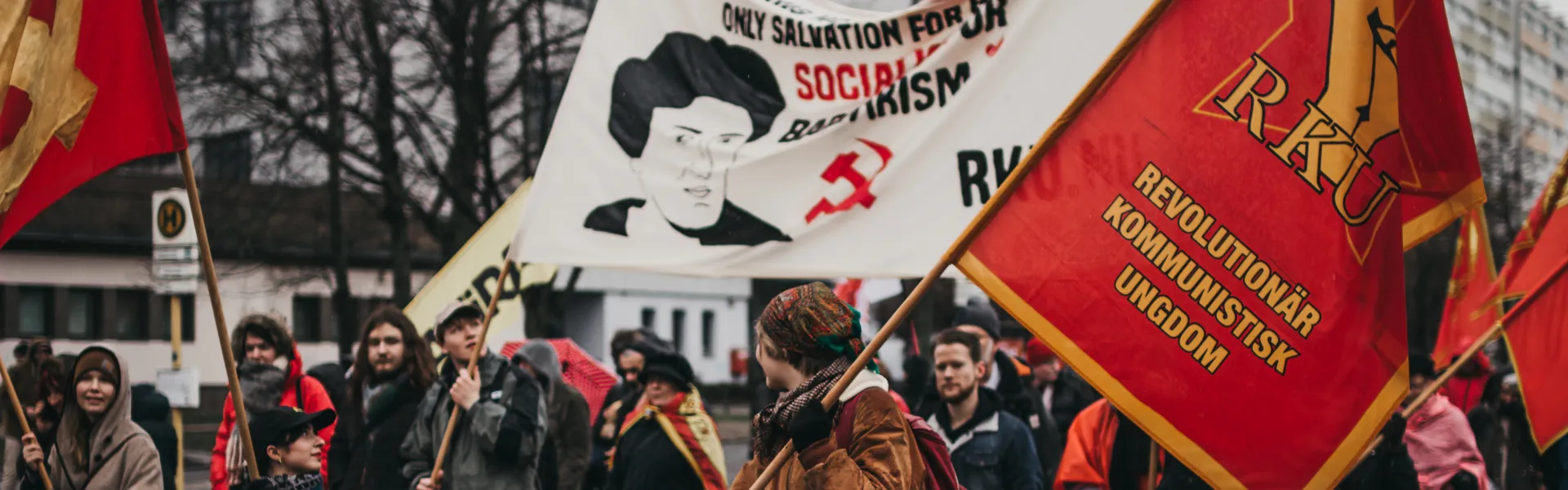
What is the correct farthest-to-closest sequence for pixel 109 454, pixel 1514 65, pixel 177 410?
pixel 1514 65, pixel 177 410, pixel 109 454

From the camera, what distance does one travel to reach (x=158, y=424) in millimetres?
8734

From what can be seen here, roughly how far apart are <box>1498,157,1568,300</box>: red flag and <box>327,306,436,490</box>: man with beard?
14.7ft

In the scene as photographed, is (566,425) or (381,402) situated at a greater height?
(381,402)

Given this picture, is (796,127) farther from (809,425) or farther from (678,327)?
(678,327)

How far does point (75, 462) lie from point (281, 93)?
51.1ft

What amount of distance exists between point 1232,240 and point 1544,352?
2738 mm

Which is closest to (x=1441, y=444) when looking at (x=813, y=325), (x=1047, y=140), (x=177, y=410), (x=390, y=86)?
(x=1047, y=140)

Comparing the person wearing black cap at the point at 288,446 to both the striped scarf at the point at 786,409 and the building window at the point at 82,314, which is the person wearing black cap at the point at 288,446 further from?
the building window at the point at 82,314

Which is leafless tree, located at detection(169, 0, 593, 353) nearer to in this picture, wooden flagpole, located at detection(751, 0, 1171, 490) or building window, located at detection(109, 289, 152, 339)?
wooden flagpole, located at detection(751, 0, 1171, 490)

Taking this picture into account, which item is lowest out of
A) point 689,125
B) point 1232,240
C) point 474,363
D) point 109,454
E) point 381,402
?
point 109,454

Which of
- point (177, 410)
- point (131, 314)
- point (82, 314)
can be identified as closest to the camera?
point (177, 410)

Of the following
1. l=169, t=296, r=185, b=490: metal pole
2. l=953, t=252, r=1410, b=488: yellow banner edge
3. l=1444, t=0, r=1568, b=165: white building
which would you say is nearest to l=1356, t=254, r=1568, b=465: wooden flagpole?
l=953, t=252, r=1410, b=488: yellow banner edge

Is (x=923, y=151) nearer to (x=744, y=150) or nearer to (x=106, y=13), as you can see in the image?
(x=744, y=150)

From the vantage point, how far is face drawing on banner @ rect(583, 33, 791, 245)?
6273 millimetres
